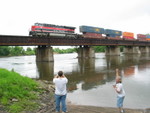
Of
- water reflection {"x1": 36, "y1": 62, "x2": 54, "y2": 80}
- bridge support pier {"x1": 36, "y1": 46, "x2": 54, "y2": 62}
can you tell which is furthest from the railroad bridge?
water reflection {"x1": 36, "y1": 62, "x2": 54, "y2": 80}

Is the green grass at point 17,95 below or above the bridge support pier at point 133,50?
below

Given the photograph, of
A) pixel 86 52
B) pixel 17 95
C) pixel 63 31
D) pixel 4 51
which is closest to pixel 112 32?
pixel 86 52

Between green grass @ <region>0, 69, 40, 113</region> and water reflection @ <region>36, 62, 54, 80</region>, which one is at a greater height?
green grass @ <region>0, 69, 40, 113</region>

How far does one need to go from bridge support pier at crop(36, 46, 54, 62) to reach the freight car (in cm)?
355

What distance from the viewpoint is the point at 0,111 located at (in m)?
7.15

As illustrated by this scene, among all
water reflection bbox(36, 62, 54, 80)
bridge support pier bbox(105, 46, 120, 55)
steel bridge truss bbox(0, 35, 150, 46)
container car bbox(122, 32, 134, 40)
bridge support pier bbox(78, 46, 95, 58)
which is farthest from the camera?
container car bbox(122, 32, 134, 40)

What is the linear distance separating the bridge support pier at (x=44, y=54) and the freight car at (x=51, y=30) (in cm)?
355

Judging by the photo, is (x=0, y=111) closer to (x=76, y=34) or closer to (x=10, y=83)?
(x=10, y=83)

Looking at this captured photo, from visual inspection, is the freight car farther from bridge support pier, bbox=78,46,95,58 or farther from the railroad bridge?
bridge support pier, bbox=78,46,95,58

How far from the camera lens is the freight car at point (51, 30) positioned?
4101cm

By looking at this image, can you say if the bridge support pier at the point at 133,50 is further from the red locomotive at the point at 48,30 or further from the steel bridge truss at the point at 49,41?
the red locomotive at the point at 48,30

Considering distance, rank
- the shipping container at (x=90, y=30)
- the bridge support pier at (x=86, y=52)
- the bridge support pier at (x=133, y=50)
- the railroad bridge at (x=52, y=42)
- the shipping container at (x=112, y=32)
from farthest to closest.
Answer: the bridge support pier at (x=133, y=50) < the shipping container at (x=112, y=32) < the bridge support pier at (x=86, y=52) < the shipping container at (x=90, y=30) < the railroad bridge at (x=52, y=42)

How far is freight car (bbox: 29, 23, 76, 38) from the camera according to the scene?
41013 mm

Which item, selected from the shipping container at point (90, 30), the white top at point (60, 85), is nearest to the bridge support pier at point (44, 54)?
the shipping container at point (90, 30)
